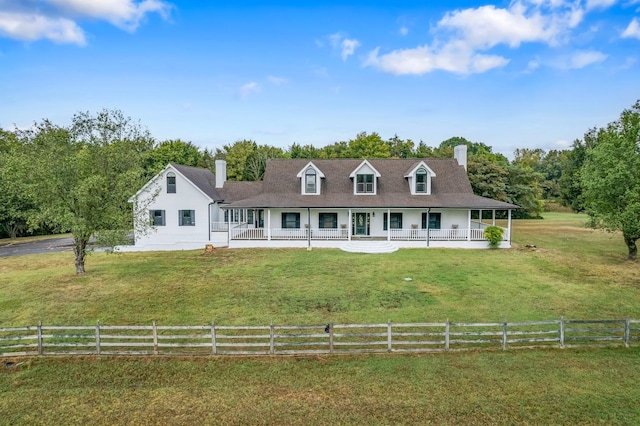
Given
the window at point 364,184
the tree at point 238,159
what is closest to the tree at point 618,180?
the window at point 364,184

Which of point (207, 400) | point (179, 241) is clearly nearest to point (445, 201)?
point (179, 241)

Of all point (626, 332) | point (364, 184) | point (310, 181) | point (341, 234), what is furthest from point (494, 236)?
point (626, 332)

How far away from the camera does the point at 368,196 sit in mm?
25969

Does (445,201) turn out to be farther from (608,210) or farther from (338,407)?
(338,407)

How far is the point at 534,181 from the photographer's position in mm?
51656

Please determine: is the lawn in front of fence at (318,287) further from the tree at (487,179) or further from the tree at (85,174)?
the tree at (487,179)

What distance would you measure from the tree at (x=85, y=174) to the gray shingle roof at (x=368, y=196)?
8.39 m

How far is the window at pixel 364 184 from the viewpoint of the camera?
26391mm

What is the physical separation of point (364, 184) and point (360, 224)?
308cm

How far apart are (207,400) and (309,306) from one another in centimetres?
577

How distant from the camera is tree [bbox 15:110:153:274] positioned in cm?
1490

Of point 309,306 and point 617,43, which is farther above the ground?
point 617,43

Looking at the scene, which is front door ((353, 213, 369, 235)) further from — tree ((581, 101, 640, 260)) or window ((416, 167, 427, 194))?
tree ((581, 101, 640, 260))

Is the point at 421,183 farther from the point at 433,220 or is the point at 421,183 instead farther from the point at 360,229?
the point at 360,229
